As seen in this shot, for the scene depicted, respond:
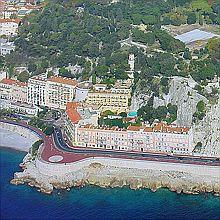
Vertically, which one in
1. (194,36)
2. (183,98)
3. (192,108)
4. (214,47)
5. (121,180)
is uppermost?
(194,36)

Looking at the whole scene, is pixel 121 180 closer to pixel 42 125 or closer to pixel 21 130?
pixel 42 125

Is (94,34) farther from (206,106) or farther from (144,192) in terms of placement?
(144,192)

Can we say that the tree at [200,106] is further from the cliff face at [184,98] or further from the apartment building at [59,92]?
the apartment building at [59,92]

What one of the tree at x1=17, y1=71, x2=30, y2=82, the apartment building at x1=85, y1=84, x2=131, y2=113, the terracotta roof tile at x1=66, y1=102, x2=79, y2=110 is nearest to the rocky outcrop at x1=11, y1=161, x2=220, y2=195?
the terracotta roof tile at x1=66, y1=102, x2=79, y2=110

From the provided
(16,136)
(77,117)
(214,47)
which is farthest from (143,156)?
(214,47)

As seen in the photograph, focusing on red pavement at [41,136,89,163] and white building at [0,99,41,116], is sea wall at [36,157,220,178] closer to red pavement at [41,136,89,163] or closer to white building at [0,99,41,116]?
red pavement at [41,136,89,163]

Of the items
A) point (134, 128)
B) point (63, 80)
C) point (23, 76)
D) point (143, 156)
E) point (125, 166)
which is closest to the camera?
point (125, 166)
